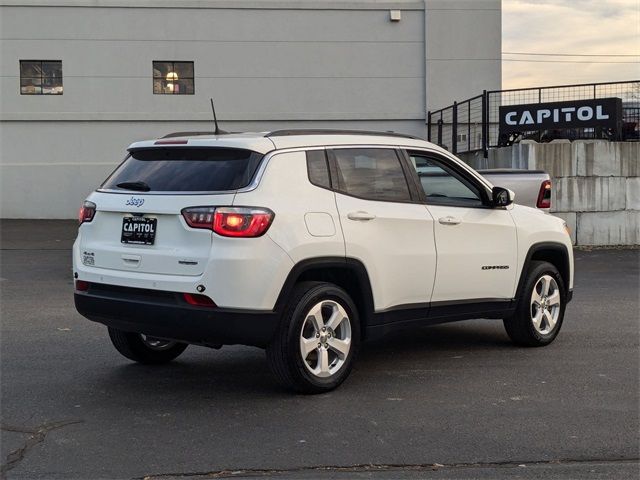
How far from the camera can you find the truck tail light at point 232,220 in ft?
17.1

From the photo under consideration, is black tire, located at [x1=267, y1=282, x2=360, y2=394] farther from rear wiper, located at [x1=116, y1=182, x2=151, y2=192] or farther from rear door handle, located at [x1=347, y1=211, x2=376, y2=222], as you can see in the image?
rear wiper, located at [x1=116, y1=182, x2=151, y2=192]

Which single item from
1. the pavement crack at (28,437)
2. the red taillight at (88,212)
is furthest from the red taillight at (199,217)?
the pavement crack at (28,437)

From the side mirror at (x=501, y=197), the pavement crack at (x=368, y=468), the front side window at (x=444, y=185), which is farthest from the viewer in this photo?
the side mirror at (x=501, y=197)

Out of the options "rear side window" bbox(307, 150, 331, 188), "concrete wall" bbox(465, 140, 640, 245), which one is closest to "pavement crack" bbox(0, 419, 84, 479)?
"rear side window" bbox(307, 150, 331, 188)

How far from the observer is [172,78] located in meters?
22.8

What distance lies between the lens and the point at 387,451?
15.2 feet

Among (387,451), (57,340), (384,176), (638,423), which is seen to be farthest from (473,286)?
(57,340)

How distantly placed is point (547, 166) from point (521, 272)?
965 centimetres

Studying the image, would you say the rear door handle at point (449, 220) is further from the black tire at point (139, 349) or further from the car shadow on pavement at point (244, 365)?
the black tire at point (139, 349)

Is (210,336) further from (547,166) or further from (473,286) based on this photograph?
(547,166)

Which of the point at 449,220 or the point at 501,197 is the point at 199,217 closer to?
the point at 449,220

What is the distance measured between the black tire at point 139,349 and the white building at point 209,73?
16.5m

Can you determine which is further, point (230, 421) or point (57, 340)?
point (57, 340)

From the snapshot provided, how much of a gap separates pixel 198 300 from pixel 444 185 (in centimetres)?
265
